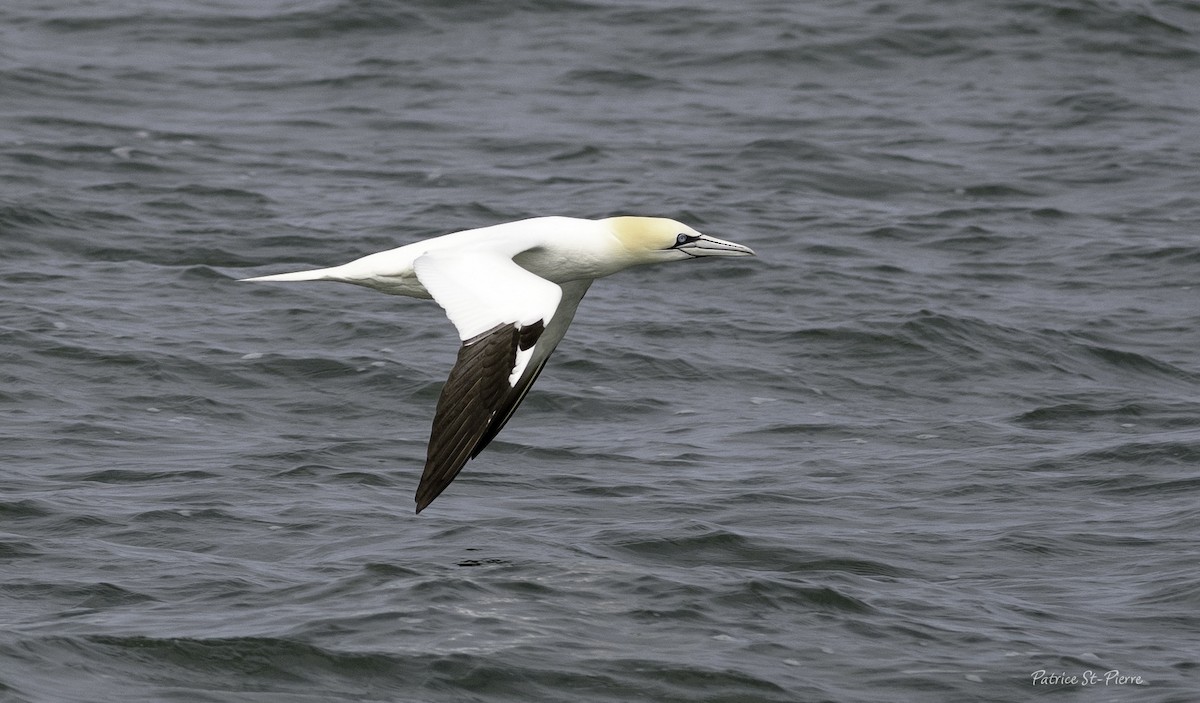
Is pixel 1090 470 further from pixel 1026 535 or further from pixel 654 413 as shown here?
pixel 654 413

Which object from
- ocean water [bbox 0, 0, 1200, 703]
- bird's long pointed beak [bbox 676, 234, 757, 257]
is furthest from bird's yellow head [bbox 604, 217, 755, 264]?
ocean water [bbox 0, 0, 1200, 703]

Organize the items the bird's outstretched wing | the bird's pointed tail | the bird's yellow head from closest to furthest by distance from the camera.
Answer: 1. the bird's outstretched wing
2. the bird's pointed tail
3. the bird's yellow head

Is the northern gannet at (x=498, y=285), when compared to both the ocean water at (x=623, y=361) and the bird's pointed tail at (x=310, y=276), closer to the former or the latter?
the bird's pointed tail at (x=310, y=276)

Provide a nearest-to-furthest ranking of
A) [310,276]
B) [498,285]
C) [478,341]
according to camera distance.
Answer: [478,341], [498,285], [310,276]

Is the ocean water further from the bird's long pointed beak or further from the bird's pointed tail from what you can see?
the bird's long pointed beak

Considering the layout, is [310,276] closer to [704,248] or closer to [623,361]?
[704,248]

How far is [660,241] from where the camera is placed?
416 inches

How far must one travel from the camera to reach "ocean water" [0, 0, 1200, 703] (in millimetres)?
8906

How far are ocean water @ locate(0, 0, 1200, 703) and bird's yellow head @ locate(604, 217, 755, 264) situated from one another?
1386 millimetres

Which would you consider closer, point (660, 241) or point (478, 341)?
point (478, 341)

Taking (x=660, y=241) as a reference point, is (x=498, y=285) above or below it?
above

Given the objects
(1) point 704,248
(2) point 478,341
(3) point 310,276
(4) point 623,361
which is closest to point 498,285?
(2) point 478,341

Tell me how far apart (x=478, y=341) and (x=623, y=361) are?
4537 mm

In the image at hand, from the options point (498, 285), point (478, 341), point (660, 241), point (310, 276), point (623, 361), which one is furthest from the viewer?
point (623, 361)
